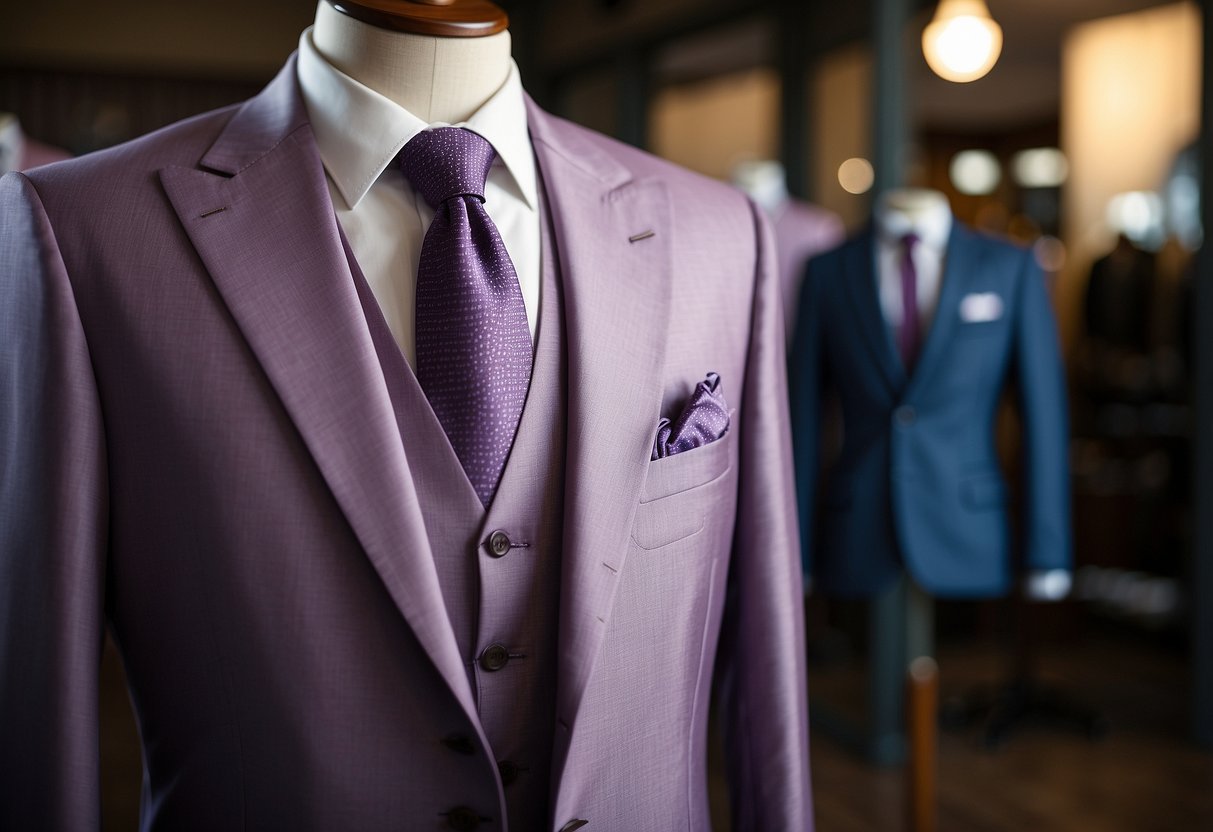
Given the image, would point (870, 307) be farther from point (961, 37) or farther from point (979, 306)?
point (961, 37)

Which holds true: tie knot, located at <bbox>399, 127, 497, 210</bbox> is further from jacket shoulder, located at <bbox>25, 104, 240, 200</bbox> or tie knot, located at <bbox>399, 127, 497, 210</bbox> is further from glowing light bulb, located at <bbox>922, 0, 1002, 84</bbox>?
glowing light bulb, located at <bbox>922, 0, 1002, 84</bbox>

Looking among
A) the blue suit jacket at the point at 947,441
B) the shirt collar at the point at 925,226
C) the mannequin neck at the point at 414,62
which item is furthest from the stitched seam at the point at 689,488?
the shirt collar at the point at 925,226

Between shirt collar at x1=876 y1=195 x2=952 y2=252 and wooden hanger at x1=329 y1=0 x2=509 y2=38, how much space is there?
1.90 metres

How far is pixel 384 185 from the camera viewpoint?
93 centimetres

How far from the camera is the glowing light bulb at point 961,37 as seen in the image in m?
3.61

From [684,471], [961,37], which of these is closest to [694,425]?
[684,471]

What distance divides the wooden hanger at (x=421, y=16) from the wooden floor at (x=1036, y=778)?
7.08ft

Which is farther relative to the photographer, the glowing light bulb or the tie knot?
the glowing light bulb

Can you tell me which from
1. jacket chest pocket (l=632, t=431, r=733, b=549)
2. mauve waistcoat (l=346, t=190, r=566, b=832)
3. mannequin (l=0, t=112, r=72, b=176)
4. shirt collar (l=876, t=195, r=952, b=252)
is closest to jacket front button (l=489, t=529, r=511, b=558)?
mauve waistcoat (l=346, t=190, r=566, b=832)

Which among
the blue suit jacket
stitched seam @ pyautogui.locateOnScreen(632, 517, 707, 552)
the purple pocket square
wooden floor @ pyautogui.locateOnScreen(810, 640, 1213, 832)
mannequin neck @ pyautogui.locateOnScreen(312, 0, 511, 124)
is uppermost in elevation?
mannequin neck @ pyautogui.locateOnScreen(312, 0, 511, 124)

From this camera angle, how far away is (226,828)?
0.84 metres

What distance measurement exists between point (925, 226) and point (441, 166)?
6.54 ft

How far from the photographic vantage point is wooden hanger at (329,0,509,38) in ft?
2.98

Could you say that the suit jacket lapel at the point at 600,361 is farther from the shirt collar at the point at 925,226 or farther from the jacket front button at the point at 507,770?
the shirt collar at the point at 925,226
